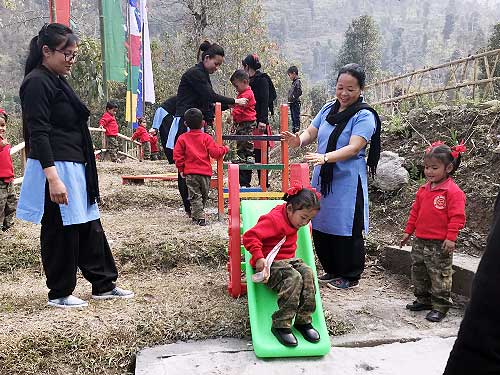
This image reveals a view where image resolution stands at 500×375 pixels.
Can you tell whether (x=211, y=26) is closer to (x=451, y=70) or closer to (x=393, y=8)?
(x=451, y=70)

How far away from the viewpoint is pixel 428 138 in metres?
6.16

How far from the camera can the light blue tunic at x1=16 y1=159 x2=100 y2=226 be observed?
291 cm

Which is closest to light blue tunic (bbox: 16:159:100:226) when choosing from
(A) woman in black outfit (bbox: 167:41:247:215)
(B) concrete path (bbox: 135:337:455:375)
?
(B) concrete path (bbox: 135:337:455:375)

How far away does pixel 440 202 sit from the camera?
3250 mm

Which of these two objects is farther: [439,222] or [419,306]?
[419,306]

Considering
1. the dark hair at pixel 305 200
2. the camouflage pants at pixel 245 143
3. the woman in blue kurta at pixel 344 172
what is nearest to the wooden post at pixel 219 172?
the camouflage pants at pixel 245 143

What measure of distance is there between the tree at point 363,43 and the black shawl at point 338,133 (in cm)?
2976

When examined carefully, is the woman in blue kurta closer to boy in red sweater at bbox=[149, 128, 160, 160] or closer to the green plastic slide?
the green plastic slide

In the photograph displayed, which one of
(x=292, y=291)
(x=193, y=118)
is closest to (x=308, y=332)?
(x=292, y=291)

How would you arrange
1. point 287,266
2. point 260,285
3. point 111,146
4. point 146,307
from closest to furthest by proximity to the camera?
1. point 287,266
2. point 260,285
3. point 146,307
4. point 111,146

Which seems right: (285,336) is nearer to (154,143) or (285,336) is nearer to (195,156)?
(195,156)

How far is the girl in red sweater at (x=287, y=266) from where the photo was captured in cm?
281

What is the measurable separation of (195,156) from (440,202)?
104 inches

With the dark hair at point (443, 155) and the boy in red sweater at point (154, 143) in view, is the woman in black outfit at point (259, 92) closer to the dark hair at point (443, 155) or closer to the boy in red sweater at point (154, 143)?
the dark hair at point (443, 155)
